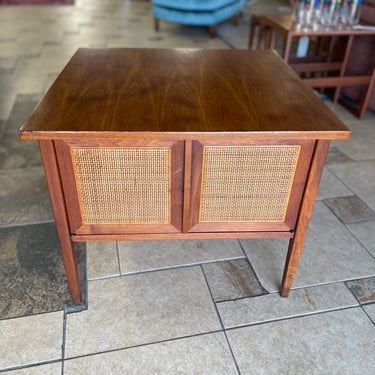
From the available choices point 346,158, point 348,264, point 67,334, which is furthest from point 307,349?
point 346,158

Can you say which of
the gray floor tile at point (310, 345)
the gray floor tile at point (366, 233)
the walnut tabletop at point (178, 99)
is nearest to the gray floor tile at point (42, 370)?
the gray floor tile at point (310, 345)

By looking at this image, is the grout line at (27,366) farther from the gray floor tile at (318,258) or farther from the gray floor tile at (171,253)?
the gray floor tile at (318,258)

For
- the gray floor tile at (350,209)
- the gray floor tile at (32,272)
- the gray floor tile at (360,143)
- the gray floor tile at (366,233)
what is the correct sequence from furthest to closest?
1. the gray floor tile at (360,143)
2. the gray floor tile at (350,209)
3. the gray floor tile at (366,233)
4. the gray floor tile at (32,272)

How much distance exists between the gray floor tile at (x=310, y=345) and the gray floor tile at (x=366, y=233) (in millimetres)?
377

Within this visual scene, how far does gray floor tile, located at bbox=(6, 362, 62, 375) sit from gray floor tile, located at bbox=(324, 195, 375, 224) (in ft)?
4.30

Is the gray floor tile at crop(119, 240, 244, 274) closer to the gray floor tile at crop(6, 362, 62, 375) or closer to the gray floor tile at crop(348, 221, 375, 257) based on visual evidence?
the gray floor tile at crop(6, 362, 62, 375)

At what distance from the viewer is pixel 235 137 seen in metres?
0.94

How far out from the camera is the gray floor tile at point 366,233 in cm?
158

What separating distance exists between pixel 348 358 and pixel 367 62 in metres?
2.22

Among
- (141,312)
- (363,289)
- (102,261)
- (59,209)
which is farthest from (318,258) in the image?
(59,209)

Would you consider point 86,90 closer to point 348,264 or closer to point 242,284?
point 242,284

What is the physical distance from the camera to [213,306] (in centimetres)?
129

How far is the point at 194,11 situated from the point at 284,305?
3.77 meters

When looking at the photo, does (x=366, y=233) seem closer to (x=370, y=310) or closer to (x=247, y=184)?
(x=370, y=310)
